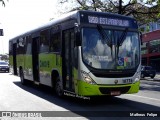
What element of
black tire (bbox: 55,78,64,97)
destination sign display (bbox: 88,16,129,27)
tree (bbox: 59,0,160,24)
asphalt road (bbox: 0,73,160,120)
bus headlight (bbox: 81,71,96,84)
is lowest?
asphalt road (bbox: 0,73,160,120)

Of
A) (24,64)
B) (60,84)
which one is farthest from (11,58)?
(60,84)

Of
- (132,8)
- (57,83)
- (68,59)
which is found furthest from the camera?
(132,8)

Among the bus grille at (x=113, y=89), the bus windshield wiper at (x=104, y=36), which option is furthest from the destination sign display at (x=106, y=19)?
the bus grille at (x=113, y=89)

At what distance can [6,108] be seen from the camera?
11508 millimetres

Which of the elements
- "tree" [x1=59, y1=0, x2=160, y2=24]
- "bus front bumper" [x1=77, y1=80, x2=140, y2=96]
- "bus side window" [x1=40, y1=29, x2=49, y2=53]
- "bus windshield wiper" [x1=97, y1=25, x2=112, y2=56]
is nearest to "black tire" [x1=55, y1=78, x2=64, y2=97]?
"bus side window" [x1=40, y1=29, x2=49, y2=53]

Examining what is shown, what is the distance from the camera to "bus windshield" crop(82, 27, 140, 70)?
11.5 m

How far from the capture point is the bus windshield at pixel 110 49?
37.6 feet

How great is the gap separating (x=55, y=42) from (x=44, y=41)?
172 centimetres

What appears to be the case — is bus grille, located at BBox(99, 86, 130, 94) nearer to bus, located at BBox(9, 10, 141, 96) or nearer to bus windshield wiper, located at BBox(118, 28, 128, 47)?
bus, located at BBox(9, 10, 141, 96)

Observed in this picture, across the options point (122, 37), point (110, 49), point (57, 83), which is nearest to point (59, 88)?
point (57, 83)

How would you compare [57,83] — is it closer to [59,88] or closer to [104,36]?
[59,88]

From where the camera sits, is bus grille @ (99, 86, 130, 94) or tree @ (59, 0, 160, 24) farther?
tree @ (59, 0, 160, 24)

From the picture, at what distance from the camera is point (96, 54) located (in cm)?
1148

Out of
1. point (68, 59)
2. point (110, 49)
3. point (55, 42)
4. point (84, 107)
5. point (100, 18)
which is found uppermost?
point (100, 18)
